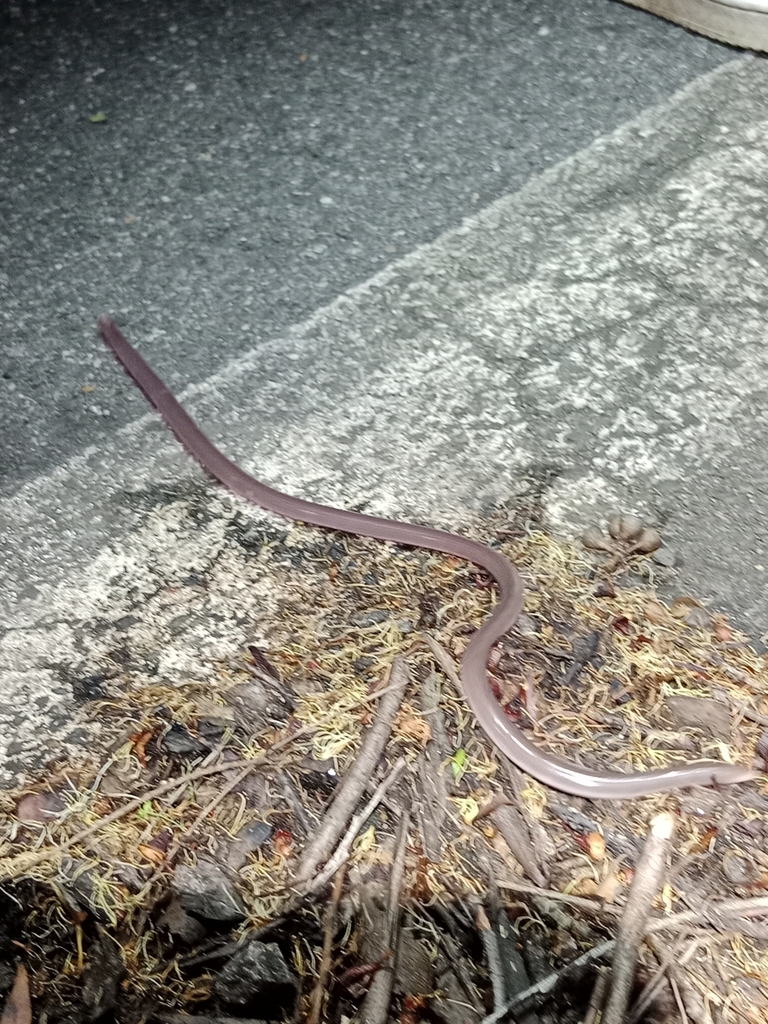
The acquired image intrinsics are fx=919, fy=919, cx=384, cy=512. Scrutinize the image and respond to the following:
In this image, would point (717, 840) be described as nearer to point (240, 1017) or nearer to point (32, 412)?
point (240, 1017)

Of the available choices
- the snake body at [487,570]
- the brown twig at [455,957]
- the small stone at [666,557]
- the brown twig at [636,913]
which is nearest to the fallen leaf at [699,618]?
the small stone at [666,557]

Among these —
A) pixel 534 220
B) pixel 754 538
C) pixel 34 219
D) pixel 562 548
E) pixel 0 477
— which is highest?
pixel 34 219

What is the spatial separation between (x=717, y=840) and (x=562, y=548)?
2.56 feet

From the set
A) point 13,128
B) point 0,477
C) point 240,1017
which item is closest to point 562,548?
point 240,1017

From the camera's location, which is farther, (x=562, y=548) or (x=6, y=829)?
(x=562, y=548)

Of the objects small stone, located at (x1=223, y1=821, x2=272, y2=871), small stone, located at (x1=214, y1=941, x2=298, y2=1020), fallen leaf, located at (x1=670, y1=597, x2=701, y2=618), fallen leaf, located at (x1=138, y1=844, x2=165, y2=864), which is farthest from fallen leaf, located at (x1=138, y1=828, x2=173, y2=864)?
fallen leaf, located at (x1=670, y1=597, x2=701, y2=618)

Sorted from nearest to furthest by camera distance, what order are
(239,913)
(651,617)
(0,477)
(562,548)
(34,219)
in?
(239,913) < (651,617) < (562,548) < (0,477) < (34,219)

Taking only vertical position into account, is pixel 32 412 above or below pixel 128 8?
below

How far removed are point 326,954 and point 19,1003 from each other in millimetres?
525

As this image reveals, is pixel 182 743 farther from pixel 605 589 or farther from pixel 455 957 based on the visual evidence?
pixel 605 589

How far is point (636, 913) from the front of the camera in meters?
1.65

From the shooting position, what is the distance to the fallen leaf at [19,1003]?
60.9 inches

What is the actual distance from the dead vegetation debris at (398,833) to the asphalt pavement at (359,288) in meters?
0.16

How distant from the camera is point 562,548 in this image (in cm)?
229
